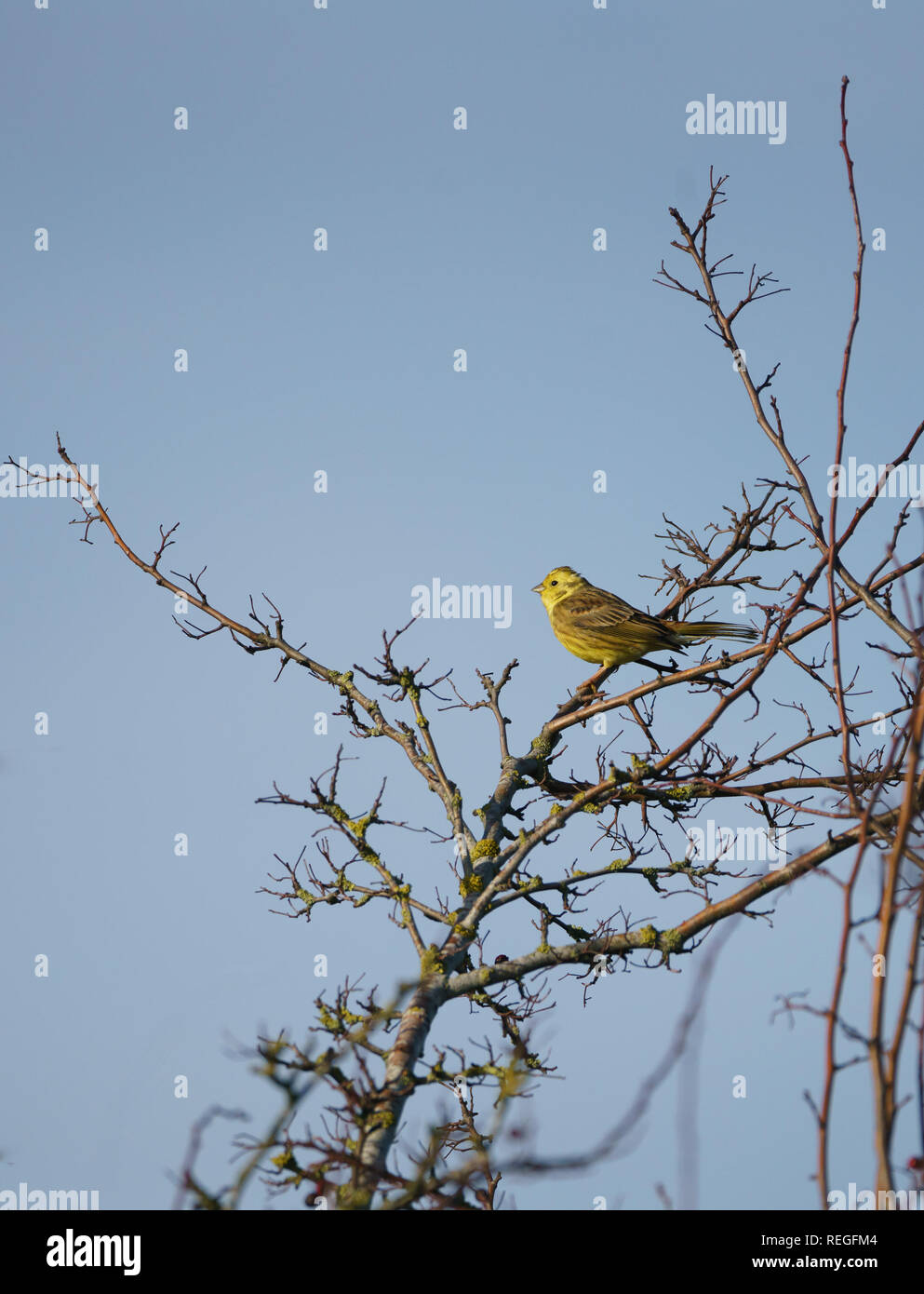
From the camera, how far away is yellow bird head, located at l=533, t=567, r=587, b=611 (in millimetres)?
8703

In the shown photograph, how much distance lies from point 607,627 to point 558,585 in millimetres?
1461

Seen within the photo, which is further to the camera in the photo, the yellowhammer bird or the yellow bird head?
the yellow bird head

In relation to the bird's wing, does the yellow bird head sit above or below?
above

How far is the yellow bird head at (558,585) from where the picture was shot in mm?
8703

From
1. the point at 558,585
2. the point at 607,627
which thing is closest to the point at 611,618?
the point at 607,627

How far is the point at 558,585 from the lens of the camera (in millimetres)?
8828

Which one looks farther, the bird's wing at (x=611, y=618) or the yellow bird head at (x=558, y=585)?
the yellow bird head at (x=558, y=585)

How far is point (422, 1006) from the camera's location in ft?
14.7

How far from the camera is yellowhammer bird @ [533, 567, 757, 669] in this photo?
6.95m

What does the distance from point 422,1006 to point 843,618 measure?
2606 millimetres

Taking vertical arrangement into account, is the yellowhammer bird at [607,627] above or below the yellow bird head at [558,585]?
below

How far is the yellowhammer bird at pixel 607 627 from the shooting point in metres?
6.95

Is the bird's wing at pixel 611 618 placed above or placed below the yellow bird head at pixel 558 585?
below
